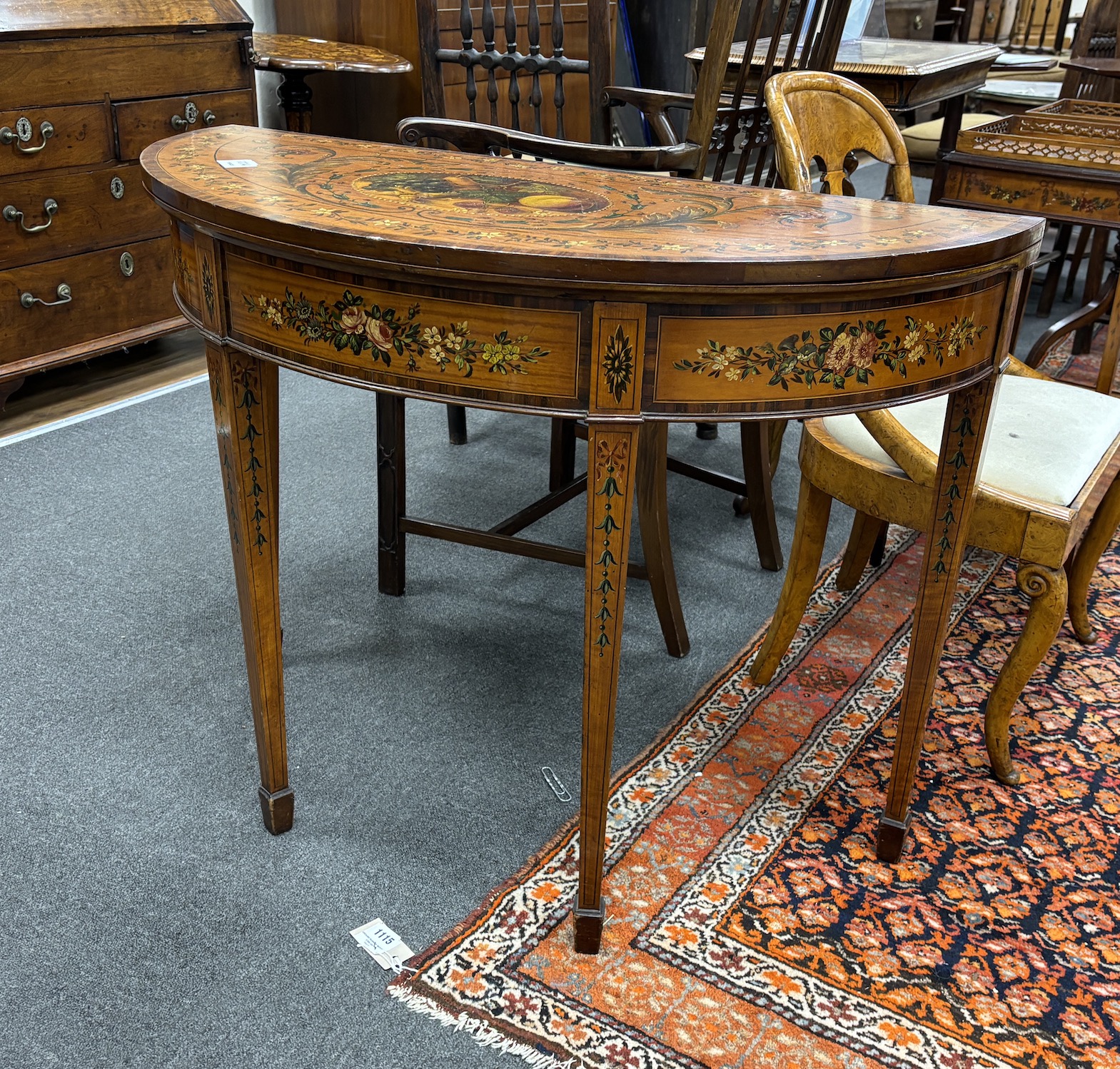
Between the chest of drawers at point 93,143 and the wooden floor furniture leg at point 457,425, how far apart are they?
1037 mm

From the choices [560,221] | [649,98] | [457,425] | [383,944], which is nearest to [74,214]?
[457,425]

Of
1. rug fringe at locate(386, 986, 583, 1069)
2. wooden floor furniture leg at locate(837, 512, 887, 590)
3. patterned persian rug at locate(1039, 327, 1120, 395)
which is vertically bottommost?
rug fringe at locate(386, 986, 583, 1069)

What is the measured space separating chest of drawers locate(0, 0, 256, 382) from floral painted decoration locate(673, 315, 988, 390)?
2487 millimetres

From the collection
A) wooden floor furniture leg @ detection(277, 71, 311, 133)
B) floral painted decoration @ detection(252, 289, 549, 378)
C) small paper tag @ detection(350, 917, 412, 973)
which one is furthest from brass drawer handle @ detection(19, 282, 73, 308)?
small paper tag @ detection(350, 917, 412, 973)

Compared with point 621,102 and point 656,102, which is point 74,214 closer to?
point 621,102

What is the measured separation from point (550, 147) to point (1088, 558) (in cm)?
131

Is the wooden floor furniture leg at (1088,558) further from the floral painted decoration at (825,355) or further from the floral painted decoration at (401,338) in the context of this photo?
the floral painted decoration at (401,338)

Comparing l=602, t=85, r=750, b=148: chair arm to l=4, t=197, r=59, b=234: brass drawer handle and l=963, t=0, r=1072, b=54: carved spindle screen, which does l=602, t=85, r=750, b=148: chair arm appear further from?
l=963, t=0, r=1072, b=54: carved spindle screen

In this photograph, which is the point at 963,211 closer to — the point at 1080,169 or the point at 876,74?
the point at 1080,169

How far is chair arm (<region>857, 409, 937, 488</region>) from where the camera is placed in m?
1.73

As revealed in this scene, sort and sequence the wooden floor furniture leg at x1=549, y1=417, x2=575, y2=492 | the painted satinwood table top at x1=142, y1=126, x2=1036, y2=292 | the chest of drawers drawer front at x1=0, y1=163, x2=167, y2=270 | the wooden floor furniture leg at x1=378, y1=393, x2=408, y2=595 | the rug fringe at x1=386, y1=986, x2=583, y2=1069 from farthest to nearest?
the chest of drawers drawer front at x1=0, y1=163, x2=167, y2=270 → the wooden floor furniture leg at x1=549, y1=417, x2=575, y2=492 → the wooden floor furniture leg at x1=378, y1=393, x2=408, y2=595 → the rug fringe at x1=386, y1=986, x2=583, y2=1069 → the painted satinwood table top at x1=142, y1=126, x2=1036, y2=292

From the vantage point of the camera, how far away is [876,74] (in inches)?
137

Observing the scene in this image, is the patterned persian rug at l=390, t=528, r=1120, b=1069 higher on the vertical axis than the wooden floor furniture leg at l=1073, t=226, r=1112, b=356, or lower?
lower

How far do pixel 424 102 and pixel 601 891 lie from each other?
5.80 feet
